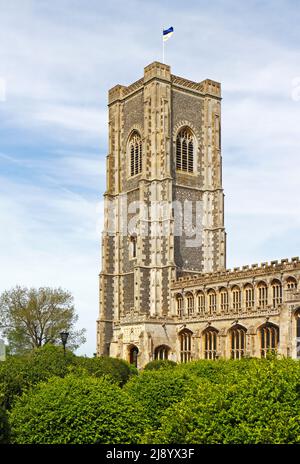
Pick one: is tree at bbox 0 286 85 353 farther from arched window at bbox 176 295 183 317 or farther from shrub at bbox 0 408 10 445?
shrub at bbox 0 408 10 445

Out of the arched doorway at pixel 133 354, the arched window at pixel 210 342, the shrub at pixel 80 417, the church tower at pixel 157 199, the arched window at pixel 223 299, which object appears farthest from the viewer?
the church tower at pixel 157 199

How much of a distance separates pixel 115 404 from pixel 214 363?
2107 centimetres

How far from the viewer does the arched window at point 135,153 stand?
245ft

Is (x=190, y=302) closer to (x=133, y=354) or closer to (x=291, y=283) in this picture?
(x=133, y=354)

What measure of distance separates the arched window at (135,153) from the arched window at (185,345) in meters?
19.6

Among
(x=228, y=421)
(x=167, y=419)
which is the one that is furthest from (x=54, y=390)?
(x=228, y=421)

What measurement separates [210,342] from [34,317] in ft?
76.4

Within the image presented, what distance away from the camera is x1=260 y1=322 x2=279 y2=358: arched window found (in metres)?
54.2

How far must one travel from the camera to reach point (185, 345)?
212ft

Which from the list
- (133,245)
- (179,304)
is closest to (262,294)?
(179,304)

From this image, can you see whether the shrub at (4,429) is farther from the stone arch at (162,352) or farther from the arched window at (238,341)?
the stone arch at (162,352)

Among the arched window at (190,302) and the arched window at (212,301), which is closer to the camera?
the arched window at (212,301)

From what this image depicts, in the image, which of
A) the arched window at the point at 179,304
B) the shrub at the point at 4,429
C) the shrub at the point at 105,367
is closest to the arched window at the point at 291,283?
the arched window at the point at 179,304
